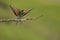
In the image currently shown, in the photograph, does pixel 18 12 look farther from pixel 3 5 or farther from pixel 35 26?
pixel 3 5

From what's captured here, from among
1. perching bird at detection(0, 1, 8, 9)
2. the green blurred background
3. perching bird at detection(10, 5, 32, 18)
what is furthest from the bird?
perching bird at detection(0, 1, 8, 9)

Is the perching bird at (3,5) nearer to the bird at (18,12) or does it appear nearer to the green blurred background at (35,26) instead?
the green blurred background at (35,26)

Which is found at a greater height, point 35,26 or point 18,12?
point 18,12

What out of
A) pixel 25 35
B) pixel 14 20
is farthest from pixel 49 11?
pixel 14 20

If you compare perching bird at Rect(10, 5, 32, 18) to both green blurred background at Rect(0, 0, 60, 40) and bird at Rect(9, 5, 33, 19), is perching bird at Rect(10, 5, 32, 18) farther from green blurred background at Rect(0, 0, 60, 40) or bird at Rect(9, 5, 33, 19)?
green blurred background at Rect(0, 0, 60, 40)

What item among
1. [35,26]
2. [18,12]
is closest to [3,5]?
[35,26]

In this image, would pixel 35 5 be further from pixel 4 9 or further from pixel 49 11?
pixel 4 9

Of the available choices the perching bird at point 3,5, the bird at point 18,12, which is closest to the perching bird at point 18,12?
the bird at point 18,12

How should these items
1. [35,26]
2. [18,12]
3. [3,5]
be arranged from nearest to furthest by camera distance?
[18,12], [35,26], [3,5]
